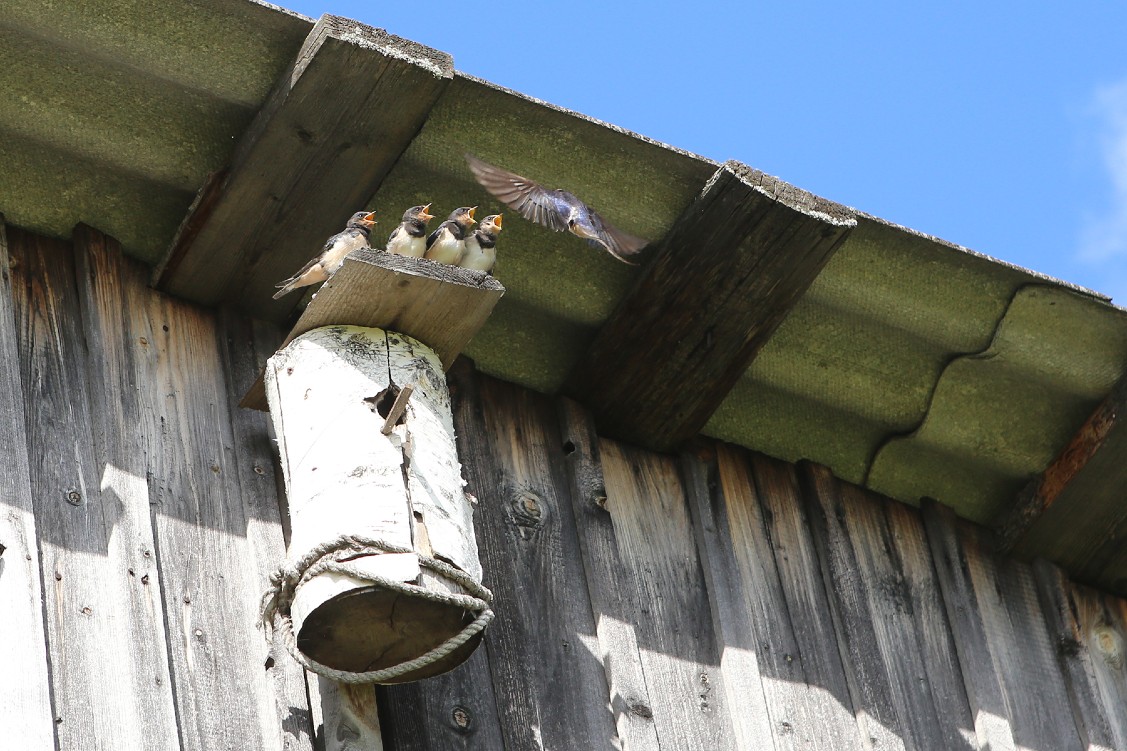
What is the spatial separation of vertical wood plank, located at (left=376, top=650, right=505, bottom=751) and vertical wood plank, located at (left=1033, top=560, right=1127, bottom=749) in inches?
70.1

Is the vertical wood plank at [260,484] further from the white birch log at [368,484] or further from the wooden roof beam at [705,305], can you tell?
the wooden roof beam at [705,305]

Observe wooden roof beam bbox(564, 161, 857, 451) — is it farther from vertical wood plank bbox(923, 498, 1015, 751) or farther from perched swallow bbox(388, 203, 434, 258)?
vertical wood plank bbox(923, 498, 1015, 751)

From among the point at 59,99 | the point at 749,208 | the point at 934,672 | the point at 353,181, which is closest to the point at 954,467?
the point at 934,672

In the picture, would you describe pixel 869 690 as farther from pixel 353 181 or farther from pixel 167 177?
pixel 167 177

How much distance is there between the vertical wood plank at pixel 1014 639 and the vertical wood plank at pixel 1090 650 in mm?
33

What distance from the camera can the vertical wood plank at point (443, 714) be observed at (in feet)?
11.9

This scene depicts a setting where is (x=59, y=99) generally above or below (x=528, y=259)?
below

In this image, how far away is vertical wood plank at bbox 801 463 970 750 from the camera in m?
4.36

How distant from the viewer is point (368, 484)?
11.6 feet

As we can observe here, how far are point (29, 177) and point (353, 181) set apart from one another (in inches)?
31.1

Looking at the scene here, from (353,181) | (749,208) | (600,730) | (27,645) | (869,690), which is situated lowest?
(27,645)

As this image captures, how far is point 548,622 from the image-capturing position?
4.05 m

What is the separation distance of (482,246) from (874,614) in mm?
1425

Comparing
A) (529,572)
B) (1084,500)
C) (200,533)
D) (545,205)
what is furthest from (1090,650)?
(200,533)
